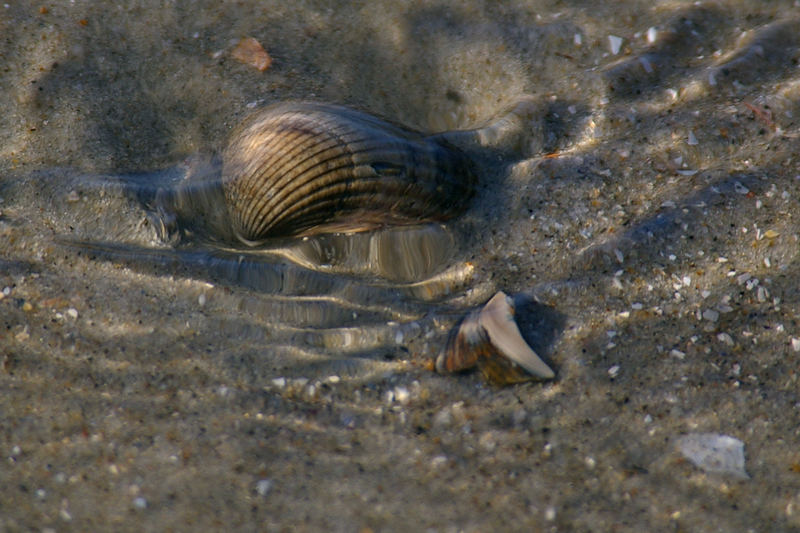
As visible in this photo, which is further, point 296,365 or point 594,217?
point 594,217

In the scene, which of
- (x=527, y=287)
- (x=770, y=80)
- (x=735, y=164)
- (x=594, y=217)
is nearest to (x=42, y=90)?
(x=527, y=287)

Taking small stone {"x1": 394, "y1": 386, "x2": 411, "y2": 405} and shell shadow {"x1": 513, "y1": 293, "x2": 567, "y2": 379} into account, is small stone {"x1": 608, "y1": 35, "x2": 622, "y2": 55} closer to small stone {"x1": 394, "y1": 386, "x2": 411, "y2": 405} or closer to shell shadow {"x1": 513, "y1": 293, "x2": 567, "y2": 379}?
shell shadow {"x1": 513, "y1": 293, "x2": 567, "y2": 379}

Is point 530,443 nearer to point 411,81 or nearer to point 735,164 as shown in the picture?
point 735,164

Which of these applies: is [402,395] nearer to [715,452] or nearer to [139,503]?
[139,503]

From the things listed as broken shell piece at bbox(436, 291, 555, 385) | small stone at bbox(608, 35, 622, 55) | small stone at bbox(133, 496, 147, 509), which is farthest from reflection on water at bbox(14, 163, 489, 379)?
small stone at bbox(608, 35, 622, 55)

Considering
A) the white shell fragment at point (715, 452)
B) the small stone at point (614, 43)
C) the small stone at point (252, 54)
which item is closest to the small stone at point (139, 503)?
the white shell fragment at point (715, 452)

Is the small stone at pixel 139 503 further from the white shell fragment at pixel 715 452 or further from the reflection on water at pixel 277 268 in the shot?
the white shell fragment at pixel 715 452
